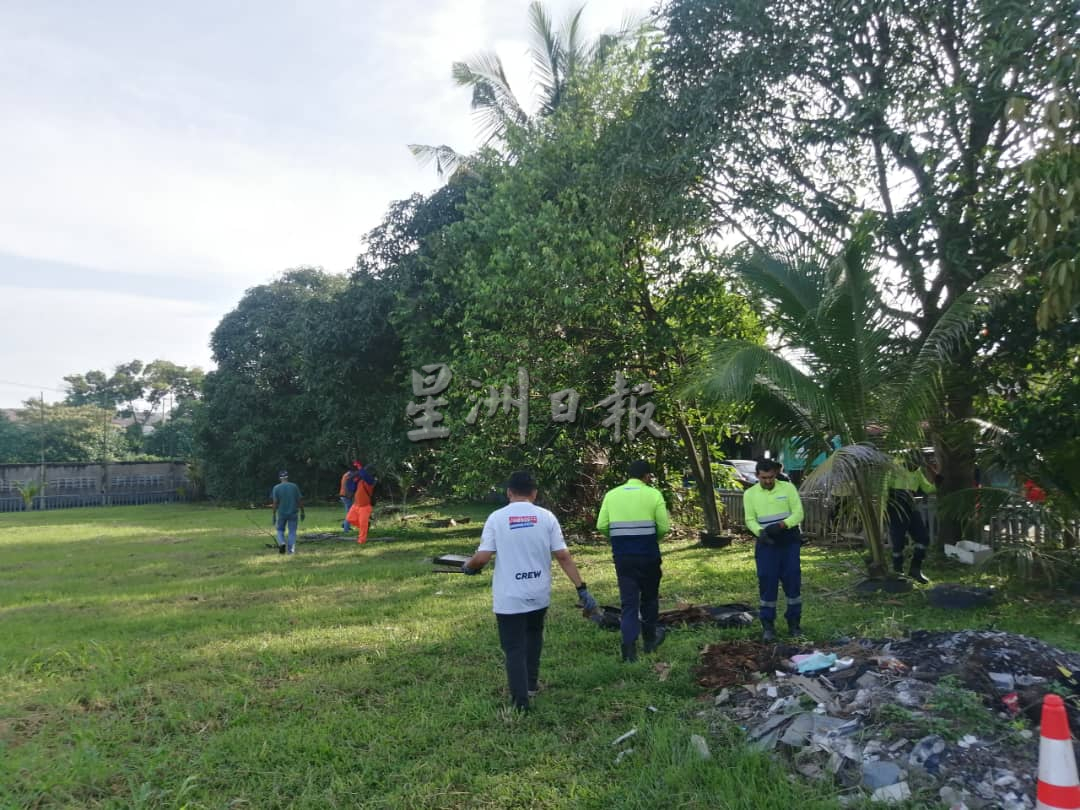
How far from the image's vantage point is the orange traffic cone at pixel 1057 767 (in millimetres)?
2916

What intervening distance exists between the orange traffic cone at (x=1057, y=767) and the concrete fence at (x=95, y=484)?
3748 cm

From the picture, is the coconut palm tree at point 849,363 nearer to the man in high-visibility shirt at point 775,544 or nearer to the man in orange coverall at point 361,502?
the man in high-visibility shirt at point 775,544

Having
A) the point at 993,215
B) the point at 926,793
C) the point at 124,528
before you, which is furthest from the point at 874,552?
the point at 124,528

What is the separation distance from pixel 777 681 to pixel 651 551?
59.5 inches

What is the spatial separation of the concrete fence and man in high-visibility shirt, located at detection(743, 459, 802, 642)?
3461 centimetres

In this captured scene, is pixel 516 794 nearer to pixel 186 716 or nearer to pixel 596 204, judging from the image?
pixel 186 716

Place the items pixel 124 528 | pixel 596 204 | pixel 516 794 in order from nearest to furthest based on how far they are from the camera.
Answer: pixel 516 794 → pixel 596 204 → pixel 124 528

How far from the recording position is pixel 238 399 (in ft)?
97.4

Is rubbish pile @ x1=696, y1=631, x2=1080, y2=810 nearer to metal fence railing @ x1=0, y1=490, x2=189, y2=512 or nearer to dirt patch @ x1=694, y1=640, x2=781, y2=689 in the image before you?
dirt patch @ x1=694, y1=640, x2=781, y2=689

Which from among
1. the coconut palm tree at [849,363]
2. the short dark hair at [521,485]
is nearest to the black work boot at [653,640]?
the short dark hair at [521,485]

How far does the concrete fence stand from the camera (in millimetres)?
32625

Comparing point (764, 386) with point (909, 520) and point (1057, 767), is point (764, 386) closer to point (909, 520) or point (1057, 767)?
point (909, 520)

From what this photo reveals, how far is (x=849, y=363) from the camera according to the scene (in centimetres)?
883

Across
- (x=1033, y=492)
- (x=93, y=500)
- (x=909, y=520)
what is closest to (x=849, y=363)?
(x=909, y=520)
